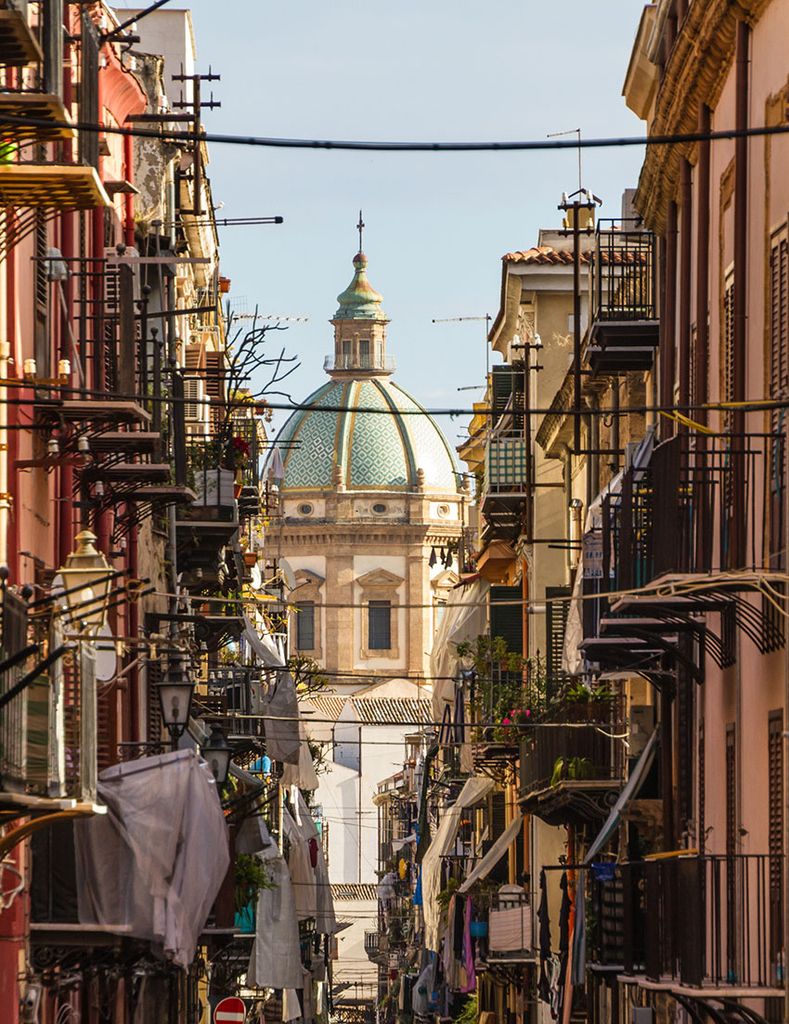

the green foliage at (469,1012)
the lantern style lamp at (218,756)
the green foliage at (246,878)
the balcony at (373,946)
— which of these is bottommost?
the balcony at (373,946)


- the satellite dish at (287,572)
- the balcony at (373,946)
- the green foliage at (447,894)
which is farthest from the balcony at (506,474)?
the balcony at (373,946)

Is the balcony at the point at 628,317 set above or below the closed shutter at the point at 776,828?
above

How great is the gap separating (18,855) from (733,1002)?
520 centimetres

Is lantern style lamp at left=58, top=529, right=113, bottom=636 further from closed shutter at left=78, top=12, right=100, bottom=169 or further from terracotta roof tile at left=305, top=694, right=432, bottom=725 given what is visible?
terracotta roof tile at left=305, top=694, right=432, bottom=725

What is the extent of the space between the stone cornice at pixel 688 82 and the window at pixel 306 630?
117 metres

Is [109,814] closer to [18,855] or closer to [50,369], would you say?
[18,855]

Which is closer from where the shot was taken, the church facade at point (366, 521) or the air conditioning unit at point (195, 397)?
the air conditioning unit at point (195, 397)

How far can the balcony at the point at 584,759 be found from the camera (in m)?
29.9

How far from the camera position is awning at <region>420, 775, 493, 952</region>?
4916cm

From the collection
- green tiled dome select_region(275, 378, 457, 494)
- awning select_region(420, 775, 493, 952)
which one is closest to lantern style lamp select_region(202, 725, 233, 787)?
awning select_region(420, 775, 493, 952)

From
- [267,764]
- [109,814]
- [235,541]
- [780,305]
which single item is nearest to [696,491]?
[780,305]

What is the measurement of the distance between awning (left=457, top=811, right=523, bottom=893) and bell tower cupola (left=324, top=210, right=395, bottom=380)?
108791mm

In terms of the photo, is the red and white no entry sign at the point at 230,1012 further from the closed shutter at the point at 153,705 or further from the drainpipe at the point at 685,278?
the drainpipe at the point at 685,278

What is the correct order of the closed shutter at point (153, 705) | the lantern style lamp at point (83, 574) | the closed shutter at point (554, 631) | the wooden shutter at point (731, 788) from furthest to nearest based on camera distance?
the closed shutter at point (554, 631)
the closed shutter at point (153, 705)
the wooden shutter at point (731, 788)
the lantern style lamp at point (83, 574)
